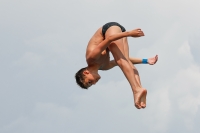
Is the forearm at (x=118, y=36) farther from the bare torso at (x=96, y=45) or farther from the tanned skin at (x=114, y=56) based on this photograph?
the bare torso at (x=96, y=45)

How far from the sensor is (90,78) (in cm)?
1352

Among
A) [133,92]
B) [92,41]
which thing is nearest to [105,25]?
[92,41]

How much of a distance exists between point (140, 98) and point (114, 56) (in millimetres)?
1610

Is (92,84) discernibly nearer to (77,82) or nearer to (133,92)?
(77,82)

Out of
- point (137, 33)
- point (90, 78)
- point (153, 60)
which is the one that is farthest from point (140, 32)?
point (153, 60)

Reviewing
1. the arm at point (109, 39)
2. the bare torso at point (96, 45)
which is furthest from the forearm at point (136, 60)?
the arm at point (109, 39)

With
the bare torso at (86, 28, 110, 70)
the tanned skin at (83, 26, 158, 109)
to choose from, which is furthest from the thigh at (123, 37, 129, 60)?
the bare torso at (86, 28, 110, 70)

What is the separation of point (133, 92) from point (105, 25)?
2627 millimetres


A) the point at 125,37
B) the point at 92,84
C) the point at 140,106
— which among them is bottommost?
the point at 140,106

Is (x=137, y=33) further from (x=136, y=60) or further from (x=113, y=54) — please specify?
(x=136, y=60)

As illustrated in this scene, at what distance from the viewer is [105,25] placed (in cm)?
1442

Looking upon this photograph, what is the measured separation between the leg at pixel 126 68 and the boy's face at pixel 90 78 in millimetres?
822

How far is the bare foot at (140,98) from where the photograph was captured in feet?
41.5

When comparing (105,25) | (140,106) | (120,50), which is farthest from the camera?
(105,25)
